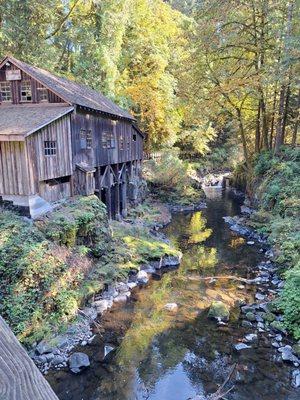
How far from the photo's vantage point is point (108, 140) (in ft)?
66.5

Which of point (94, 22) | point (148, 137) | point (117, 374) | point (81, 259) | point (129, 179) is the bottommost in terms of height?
point (117, 374)

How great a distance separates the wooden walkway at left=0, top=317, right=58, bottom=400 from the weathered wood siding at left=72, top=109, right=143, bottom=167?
603 inches

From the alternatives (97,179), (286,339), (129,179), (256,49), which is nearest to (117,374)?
(286,339)

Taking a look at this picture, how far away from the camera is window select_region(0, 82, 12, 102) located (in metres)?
16.1

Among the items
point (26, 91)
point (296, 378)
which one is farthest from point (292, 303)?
point (26, 91)

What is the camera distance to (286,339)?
389 inches

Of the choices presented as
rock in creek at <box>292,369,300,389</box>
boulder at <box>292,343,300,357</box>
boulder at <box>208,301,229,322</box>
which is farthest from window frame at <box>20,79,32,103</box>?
rock in creek at <box>292,369,300,389</box>

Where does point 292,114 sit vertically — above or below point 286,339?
above

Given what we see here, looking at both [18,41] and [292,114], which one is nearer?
[18,41]

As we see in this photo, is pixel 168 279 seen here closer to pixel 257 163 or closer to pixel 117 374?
pixel 117 374

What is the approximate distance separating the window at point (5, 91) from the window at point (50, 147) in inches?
153

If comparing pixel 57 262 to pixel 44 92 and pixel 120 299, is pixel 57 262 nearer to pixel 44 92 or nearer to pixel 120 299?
pixel 120 299

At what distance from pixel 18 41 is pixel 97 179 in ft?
36.7

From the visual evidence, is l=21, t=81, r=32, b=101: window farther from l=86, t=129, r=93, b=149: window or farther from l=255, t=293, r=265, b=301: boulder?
l=255, t=293, r=265, b=301: boulder
